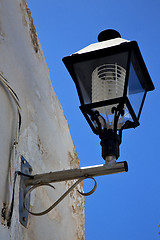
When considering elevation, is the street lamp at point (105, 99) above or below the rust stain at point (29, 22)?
below

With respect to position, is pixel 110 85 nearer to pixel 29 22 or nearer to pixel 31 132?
pixel 31 132

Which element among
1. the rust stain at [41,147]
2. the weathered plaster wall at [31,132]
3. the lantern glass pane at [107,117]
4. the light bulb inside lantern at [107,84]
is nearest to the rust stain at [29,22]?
the weathered plaster wall at [31,132]

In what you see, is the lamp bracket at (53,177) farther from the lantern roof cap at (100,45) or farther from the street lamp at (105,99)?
the lantern roof cap at (100,45)

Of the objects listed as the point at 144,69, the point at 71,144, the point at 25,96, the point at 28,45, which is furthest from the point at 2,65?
the point at 71,144

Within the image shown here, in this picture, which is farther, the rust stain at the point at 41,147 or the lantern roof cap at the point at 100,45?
the rust stain at the point at 41,147

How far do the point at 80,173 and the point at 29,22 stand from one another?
3.35 feet

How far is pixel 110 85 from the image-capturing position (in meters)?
1.83

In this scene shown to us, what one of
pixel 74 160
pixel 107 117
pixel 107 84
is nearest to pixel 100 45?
pixel 107 84

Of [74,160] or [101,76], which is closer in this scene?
[101,76]

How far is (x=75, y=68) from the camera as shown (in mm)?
1856

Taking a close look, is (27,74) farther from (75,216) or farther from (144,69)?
(75,216)

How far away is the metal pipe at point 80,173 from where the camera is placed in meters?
1.70

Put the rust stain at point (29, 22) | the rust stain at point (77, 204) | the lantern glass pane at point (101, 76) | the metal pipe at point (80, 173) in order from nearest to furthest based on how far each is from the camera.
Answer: the metal pipe at point (80, 173) < the lantern glass pane at point (101, 76) < the rust stain at point (29, 22) < the rust stain at point (77, 204)

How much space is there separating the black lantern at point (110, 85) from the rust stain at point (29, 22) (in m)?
0.56
